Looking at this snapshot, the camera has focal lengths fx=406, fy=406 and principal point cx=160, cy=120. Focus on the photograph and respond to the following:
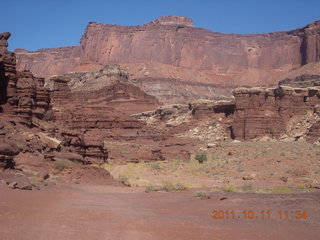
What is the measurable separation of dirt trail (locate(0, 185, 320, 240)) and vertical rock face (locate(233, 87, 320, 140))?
1621 inches

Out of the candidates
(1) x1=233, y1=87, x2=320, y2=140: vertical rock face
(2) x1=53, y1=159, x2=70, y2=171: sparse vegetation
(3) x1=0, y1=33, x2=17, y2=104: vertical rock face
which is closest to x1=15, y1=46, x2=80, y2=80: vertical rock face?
(1) x1=233, y1=87, x2=320, y2=140: vertical rock face

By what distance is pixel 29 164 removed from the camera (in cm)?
1415

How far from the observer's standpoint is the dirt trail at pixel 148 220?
19.9ft

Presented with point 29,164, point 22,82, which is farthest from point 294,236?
point 22,82

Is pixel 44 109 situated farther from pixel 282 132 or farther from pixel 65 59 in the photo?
pixel 65 59

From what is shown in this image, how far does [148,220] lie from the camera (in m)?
7.35

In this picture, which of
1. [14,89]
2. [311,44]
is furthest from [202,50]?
[14,89]

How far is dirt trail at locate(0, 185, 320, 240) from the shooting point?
19.9 feet

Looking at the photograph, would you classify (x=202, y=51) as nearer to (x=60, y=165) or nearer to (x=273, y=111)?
(x=273, y=111)

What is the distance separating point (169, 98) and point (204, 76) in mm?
36963
